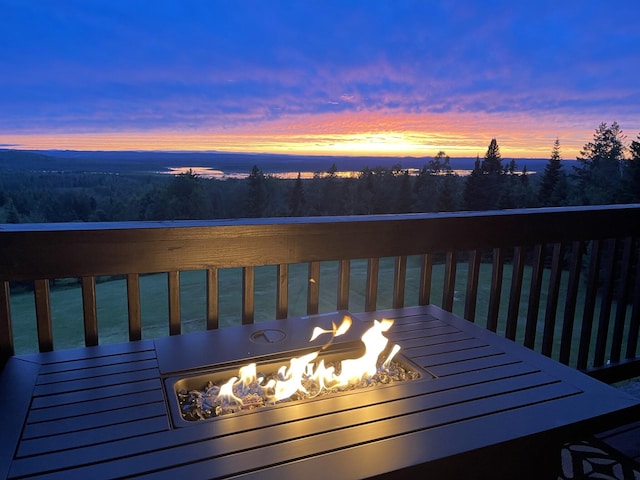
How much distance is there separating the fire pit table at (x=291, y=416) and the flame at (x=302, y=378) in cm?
5

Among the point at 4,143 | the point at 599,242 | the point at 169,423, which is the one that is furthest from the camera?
the point at 599,242

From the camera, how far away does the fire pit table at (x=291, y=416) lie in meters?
0.95

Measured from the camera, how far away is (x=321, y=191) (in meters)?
2.59

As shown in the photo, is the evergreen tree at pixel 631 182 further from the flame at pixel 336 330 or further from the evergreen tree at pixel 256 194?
the flame at pixel 336 330

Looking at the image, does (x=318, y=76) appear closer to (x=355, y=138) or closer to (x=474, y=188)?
(x=355, y=138)

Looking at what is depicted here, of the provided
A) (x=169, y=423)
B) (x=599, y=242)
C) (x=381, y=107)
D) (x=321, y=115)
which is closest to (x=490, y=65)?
(x=381, y=107)

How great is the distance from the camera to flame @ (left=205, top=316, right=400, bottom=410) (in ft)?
4.11

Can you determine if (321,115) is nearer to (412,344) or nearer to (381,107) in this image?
(381,107)

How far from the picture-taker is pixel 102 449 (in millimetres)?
983

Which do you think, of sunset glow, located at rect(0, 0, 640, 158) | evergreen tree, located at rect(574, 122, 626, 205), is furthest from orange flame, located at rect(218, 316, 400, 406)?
evergreen tree, located at rect(574, 122, 626, 205)

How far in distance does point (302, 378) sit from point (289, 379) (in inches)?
2.1

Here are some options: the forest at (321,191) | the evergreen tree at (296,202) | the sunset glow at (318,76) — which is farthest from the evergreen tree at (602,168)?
the evergreen tree at (296,202)

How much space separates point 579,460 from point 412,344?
1071 mm

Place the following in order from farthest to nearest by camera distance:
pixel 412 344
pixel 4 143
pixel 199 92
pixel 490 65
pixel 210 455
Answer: pixel 490 65 < pixel 199 92 < pixel 4 143 < pixel 412 344 < pixel 210 455
